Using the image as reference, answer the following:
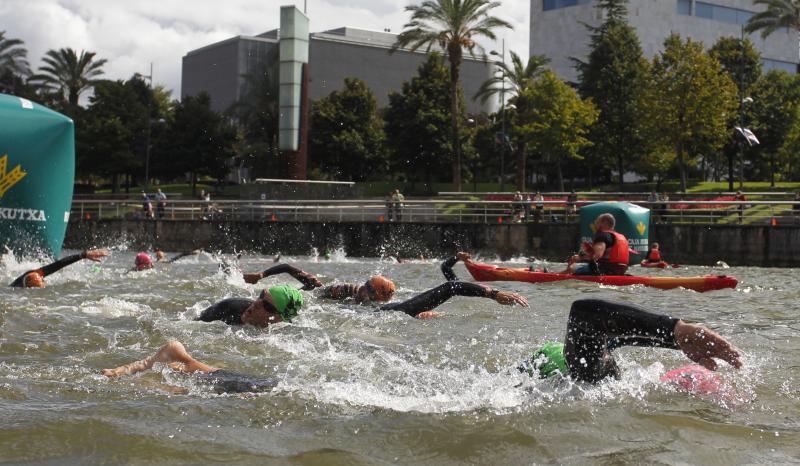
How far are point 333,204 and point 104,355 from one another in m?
25.5

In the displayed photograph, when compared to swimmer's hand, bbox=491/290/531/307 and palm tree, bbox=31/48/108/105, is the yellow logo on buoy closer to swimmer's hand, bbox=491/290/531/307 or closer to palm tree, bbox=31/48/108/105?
swimmer's hand, bbox=491/290/531/307

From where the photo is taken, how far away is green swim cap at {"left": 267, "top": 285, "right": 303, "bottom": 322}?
7.52 meters

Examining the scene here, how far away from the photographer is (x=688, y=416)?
5.24m

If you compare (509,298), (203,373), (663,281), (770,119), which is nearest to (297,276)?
(509,298)

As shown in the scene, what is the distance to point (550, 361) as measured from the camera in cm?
566

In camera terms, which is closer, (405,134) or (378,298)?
(378,298)

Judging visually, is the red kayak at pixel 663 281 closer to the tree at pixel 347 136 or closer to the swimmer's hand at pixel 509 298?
the swimmer's hand at pixel 509 298

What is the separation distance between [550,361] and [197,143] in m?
53.3

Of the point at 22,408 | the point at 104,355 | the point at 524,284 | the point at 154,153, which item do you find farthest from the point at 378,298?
the point at 154,153

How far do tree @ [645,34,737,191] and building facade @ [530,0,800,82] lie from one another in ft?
65.5

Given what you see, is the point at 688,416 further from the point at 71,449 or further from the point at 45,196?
the point at 45,196

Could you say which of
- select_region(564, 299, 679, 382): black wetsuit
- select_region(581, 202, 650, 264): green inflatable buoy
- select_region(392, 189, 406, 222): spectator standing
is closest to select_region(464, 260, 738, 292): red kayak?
select_region(581, 202, 650, 264): green inflatable buoy

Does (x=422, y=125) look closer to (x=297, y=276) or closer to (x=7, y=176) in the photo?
(x=7, y=176)

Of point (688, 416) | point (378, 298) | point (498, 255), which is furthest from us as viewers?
point (498, 255)
